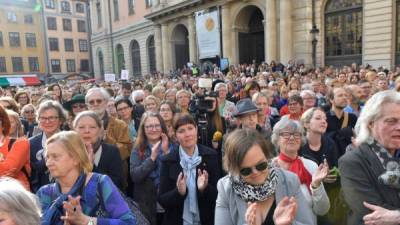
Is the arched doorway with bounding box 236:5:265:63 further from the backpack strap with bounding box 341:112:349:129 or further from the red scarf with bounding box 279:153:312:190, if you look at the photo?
the red scarf with bounding box 279:153:312:190

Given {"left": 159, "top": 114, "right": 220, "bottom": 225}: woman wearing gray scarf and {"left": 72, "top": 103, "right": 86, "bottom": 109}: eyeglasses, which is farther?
{"left": 72, "top": 103, "right": 86, "bottom": 109}: eyeglasses

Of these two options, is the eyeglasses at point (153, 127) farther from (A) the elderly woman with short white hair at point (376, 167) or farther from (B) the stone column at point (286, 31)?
(B) the stone column at point (286, 31)

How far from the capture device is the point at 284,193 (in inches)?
89.0

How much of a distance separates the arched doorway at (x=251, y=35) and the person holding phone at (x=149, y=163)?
22588mm

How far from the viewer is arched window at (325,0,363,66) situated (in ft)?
61.2

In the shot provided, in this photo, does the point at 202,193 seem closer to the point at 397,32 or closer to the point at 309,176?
the point at 309,176

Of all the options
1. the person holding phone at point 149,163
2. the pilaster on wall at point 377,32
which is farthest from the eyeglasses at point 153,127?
the pilaster on wall at point 377,32

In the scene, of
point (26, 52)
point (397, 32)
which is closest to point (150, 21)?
point (397, 32)

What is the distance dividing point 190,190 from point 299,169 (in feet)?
3.58

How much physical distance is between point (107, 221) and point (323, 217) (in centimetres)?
189

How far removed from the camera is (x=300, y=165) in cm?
304

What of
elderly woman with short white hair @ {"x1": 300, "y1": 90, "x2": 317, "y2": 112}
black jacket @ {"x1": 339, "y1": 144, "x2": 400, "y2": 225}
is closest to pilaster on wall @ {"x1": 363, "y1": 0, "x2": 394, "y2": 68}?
elderly woman with short white hair @ {"x1": 300, "y1": 90, "x2": 317, "y2": 112}

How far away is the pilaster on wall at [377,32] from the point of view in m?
16.8

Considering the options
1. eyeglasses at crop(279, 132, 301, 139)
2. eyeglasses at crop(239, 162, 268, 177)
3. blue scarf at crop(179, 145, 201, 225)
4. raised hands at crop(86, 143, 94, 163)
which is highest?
eyeglasses at crop(279, 132, 301, 139)
